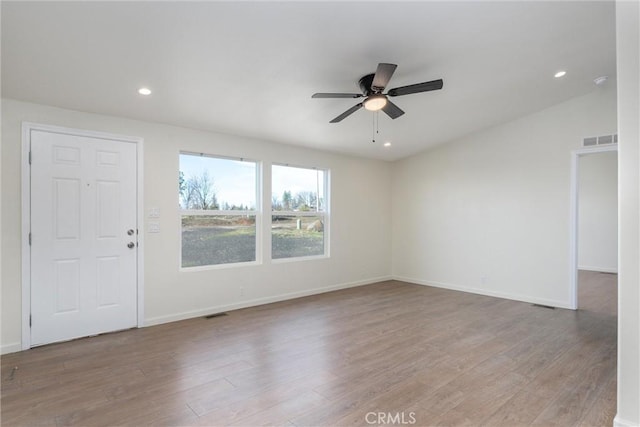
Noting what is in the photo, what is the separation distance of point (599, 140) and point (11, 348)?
7376mm

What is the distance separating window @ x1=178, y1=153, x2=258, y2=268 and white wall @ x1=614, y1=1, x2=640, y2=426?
13.6 ft

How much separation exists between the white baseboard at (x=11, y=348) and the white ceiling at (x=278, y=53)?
241 cm

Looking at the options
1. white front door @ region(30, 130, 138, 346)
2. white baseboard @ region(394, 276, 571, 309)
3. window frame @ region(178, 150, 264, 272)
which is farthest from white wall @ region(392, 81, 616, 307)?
white front door @ region(30, 130, 138, 346)

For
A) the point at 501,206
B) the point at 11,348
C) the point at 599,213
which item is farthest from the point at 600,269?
the point at 11,348

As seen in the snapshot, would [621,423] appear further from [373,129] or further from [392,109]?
[373,129]

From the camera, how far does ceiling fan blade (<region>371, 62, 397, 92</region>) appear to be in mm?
2475

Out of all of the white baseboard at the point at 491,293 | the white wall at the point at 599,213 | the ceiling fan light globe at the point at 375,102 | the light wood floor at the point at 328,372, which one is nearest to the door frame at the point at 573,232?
the white baseboard at the point at 491,293

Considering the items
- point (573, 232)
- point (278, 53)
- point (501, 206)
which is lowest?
point (573, 232)

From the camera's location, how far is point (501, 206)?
5371mm

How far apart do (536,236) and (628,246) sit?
131 inches

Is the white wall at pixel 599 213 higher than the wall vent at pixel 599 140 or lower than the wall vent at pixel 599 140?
lower

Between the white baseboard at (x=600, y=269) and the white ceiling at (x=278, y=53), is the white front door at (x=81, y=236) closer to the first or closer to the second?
the white ceiling at (x=278, y=53)

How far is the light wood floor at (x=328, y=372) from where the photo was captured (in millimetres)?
2186

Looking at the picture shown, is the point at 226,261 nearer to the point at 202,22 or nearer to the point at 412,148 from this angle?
the point at 202,22
